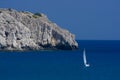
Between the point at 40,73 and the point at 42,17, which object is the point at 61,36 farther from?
the point at 40,73

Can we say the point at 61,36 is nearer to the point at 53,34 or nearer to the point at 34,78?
the point at 53,34

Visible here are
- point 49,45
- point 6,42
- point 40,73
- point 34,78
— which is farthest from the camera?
point 49,45

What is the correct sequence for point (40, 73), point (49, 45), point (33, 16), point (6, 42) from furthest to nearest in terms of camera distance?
point (33, 16), point (49, 45), point (6, 42), point (40, 73)

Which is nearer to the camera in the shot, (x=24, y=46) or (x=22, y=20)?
(x=24, y=46)

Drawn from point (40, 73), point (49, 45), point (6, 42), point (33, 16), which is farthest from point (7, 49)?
point (40, 73)

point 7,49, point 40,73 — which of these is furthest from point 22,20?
point 40,73

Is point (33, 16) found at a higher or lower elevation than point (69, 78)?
higher
